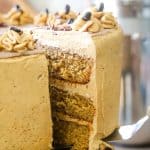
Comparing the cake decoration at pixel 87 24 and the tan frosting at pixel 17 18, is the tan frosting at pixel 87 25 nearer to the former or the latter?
the cake decoration at pixel 87 24

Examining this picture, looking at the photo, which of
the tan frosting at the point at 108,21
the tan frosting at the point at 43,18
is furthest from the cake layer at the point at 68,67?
the tan frosting at the point at 43,18

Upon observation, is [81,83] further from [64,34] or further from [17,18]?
[17,18]

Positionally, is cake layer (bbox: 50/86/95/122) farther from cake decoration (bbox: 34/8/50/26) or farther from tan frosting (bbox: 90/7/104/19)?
cake decoration (bbox: 34/8/50/26)

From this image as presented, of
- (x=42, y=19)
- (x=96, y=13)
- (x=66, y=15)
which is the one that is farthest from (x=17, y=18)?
(x=96, y=13)

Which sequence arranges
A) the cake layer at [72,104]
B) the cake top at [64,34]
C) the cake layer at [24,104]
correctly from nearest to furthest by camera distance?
the cake layer at [24,104] → the cake top at [64,34] → the cake layer at [72,104]

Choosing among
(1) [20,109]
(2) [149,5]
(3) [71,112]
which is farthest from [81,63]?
(2) [149,5]

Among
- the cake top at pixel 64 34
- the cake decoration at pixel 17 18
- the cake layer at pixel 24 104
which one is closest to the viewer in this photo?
the cake layer at pixel 24 104

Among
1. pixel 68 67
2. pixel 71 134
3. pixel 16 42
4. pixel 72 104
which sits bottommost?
pixel 71 134

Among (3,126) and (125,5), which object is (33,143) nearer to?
(3,126)
